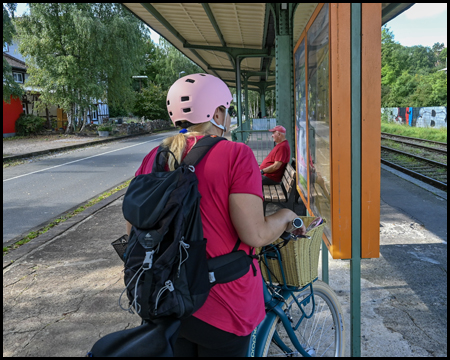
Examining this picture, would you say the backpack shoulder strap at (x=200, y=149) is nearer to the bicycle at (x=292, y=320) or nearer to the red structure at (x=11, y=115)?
the bicycle at (x=292, y=320)

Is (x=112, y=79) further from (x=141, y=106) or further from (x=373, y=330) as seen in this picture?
(x=373, y=330)

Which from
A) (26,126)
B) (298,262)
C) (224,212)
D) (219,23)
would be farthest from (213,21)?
(26,126)

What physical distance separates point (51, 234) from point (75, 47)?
28.5 meters

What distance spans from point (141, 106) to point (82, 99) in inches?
609

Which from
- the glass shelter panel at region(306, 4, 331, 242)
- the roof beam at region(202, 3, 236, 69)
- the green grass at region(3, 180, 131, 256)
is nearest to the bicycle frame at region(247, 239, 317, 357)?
the glass shelter panel at region(306, 4, 331, 242)

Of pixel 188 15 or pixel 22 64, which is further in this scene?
pixel 22 64

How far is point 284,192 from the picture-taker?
652cm

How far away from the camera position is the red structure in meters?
33.9

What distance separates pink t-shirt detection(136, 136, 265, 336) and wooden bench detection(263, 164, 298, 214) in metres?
3.78

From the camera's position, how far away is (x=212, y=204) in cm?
171

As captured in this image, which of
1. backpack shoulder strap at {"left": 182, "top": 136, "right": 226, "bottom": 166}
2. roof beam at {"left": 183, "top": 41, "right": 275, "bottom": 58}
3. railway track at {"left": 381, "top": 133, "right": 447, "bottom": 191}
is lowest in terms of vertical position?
railway track at {"left": 381, "top": 133, "right": 447, "bottom": 191}

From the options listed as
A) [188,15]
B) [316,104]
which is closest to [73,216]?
[188,15]

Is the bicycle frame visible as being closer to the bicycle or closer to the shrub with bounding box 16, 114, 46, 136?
the bicycle

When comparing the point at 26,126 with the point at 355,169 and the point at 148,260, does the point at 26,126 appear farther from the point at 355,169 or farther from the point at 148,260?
the point at 148,260
